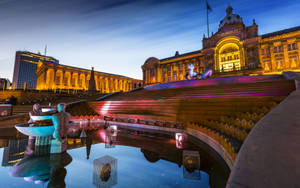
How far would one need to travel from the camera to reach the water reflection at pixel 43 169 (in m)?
3.17

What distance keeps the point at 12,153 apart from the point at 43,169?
2423 mm

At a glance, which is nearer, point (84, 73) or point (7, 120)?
point (7, 120)

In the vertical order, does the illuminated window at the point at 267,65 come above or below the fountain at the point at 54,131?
above

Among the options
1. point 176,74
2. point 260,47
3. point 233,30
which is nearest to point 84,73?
point 176,74

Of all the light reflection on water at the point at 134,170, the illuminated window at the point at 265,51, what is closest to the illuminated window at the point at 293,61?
the illuminated window at the point at 265,51

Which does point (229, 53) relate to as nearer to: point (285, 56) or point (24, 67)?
point (285, 56)

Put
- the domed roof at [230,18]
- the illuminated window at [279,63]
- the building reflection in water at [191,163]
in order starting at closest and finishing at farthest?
1. the building reflection in water at [191,163]
2. the illuminated window at [279,63]
3. the domed roof at [230,18]

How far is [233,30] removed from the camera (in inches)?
1215

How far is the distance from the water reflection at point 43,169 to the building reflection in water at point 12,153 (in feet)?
0.93

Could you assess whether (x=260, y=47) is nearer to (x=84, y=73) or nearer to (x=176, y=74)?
(x=176, y=74)

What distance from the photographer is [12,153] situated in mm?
4848

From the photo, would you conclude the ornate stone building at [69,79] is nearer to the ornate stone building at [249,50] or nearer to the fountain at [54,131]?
the ornate stone building at [249,50]

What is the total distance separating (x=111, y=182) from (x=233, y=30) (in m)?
37.6

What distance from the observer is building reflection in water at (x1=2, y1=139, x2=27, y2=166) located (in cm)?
416
